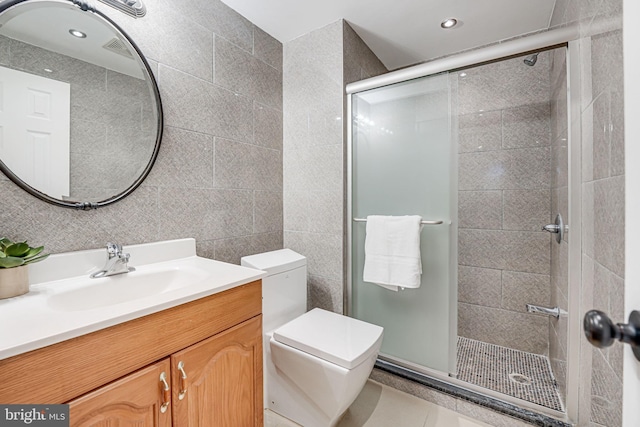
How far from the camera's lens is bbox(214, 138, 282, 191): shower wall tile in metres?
1.58

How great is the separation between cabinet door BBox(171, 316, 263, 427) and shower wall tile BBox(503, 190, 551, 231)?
1849mm

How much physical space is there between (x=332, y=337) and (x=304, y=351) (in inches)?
5.8

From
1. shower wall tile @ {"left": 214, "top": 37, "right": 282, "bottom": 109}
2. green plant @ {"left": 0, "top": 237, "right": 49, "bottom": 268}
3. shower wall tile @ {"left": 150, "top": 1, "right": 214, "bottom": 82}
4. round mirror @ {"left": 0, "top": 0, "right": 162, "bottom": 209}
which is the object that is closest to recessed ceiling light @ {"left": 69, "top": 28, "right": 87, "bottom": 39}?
round mirror @ {"left": 0, "top": 0, "right": 162, "bottom": 209}

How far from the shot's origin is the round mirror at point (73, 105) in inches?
37.1

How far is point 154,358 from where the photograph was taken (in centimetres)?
78

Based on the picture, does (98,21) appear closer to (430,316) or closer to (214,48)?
(214,48)

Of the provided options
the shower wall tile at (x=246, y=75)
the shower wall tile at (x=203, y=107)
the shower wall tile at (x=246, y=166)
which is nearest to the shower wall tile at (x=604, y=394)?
the shower wall tile at (x=246, y=166)

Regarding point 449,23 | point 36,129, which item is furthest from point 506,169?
point 36,129

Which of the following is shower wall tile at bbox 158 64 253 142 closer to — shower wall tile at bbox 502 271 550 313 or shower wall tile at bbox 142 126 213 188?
shower wall tile at bbox 142 126 213 188

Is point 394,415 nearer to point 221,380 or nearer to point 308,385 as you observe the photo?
point 308,385

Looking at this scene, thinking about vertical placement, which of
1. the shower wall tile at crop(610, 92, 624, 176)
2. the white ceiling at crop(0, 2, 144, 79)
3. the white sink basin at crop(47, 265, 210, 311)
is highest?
the white ceiling at crop(0, 2, 144, 79)

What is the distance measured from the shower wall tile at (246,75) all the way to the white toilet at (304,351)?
1.04 metres

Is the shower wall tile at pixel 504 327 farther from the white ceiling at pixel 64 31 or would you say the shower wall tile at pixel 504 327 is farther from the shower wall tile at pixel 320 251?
the white ceiling at pixel 64 31

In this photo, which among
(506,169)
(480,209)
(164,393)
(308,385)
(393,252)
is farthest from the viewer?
(480,209)
